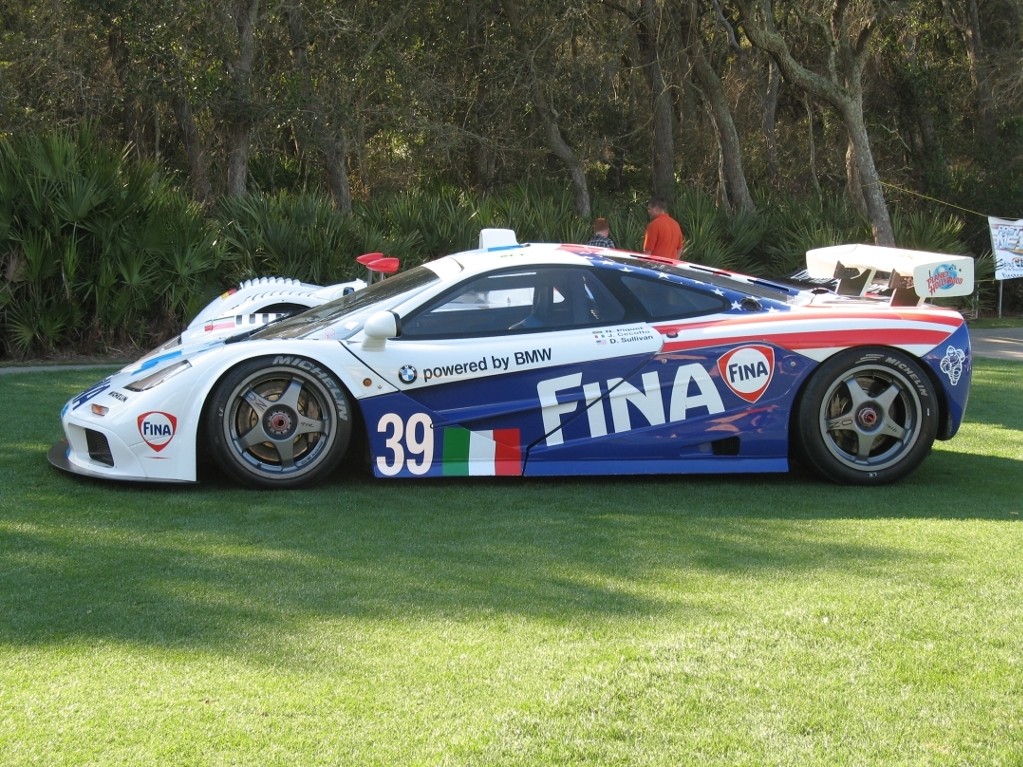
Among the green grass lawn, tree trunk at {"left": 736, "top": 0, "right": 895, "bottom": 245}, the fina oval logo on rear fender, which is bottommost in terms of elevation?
the green grass lawn

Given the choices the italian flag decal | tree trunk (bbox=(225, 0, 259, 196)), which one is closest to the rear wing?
the italian flag decal

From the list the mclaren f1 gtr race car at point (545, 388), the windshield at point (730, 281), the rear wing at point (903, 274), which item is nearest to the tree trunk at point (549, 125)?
the rear wing at point (903, 274)

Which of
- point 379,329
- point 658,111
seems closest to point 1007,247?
point 658,111

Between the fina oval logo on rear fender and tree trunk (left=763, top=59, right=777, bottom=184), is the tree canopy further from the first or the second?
the fina oval logo on rear fender

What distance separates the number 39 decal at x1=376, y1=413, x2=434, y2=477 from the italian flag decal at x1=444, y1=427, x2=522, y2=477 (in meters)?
0.10

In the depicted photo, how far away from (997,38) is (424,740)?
29.8 metres

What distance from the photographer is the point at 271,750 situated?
3217 mm

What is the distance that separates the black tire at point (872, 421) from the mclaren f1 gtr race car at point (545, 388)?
0.04 ft

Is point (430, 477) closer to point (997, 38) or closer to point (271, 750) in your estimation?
point (271, 750)

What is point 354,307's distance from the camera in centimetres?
702

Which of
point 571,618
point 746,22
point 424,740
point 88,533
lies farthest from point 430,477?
point 746,22

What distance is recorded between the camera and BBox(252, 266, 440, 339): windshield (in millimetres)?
6738

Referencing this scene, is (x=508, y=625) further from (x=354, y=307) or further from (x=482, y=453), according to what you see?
(x=354, y=307)

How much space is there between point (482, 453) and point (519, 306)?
2.84 feet
